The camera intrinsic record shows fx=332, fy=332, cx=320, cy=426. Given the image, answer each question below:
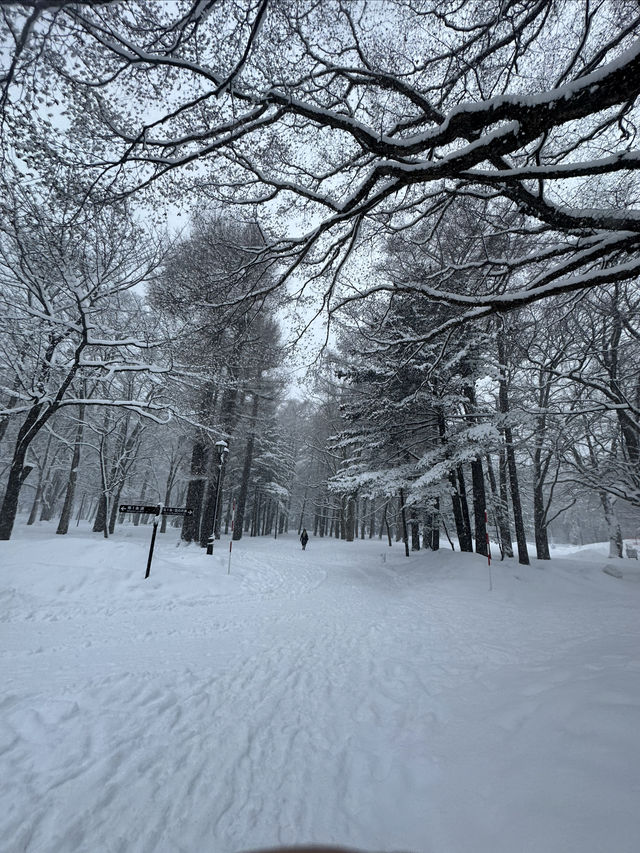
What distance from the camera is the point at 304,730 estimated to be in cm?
A: 289

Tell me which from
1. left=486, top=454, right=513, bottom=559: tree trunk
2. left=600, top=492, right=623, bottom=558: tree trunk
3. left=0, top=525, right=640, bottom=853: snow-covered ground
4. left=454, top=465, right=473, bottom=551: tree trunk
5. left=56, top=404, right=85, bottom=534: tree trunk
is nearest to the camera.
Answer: left=0, top=525, right=640, bottom=853: snow-covered ground

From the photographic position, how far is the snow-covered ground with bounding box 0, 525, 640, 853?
1791 mm

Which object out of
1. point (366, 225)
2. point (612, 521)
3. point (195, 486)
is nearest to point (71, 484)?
point (195, 486)

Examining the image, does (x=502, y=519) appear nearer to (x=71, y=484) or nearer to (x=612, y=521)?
(x=612, y=521)

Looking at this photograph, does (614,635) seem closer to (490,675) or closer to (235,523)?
(490,675)

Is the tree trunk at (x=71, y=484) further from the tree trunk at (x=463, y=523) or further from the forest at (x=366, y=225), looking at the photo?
the tree trunk at (x=463, y=523)

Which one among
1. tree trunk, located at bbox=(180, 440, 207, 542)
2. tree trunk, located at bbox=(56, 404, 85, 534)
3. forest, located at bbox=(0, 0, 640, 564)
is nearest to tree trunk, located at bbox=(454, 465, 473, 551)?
forest, located at bbox=(0, 0, 640, 564)

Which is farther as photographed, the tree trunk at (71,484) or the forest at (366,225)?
the tree trunk at (71,484)

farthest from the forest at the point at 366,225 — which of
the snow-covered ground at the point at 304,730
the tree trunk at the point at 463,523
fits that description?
the snow-covered ground at the point at 304,730

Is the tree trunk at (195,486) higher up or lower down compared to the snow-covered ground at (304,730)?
higher up

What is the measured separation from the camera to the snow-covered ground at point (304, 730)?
1791 mm

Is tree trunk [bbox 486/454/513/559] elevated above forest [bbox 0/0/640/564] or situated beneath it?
situated beneath

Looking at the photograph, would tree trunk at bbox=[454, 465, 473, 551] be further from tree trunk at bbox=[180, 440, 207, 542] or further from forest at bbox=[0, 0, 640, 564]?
tree trunk at bbox=[180, 440, 207, 542]

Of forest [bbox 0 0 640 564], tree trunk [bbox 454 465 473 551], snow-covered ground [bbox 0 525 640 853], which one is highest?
forest [bbox 0 0 640 564]
